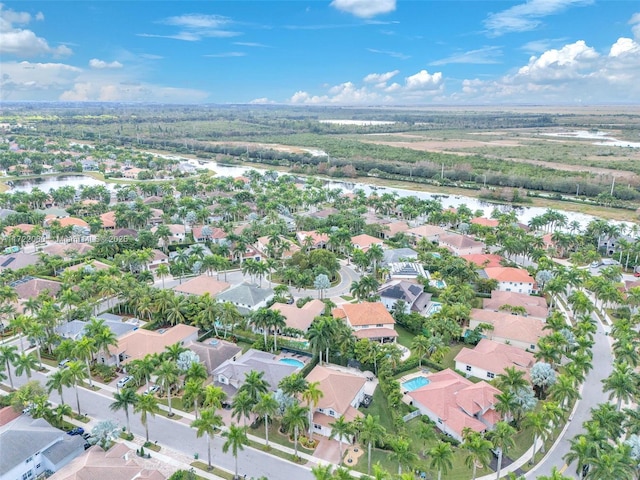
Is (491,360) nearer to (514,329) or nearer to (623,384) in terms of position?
(514,329)

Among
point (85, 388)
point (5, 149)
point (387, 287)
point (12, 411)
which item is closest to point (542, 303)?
point (387, 287)

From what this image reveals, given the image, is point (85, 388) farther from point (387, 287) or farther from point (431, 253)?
point (431, 253)

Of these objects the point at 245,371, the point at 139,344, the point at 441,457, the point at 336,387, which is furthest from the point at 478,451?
the point at 139,344

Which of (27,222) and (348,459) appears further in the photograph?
(27,222)

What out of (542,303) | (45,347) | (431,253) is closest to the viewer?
(45,347)

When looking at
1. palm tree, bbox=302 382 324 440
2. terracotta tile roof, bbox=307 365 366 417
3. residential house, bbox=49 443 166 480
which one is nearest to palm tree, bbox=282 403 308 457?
palm tree, bbox=302 382 324 440

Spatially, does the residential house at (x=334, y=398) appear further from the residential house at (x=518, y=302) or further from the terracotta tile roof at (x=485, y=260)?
the terracotta tile roof at (x=485, y=260)

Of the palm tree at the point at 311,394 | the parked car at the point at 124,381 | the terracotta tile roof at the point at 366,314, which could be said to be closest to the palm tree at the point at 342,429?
the palm tree at the point at 311,394
